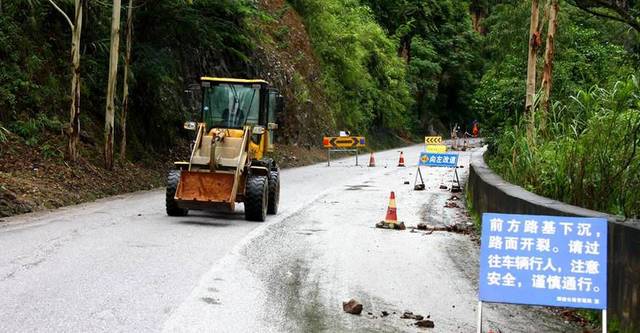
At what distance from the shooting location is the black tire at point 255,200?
1378 centimetres

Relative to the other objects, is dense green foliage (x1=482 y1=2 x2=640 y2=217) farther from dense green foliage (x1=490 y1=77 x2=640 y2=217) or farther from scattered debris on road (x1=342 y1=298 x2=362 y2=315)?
scattered debris on road (x1=342 y1=298 x2=362 y2=315)

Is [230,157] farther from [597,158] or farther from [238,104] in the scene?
[597,158]

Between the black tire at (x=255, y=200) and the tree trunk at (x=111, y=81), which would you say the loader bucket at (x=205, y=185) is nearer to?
the black tire at (x=255, y=200)

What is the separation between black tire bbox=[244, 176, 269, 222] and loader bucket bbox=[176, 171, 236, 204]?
49 cm

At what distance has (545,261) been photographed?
576 cm

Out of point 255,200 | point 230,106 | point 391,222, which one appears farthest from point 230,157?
point 391,222

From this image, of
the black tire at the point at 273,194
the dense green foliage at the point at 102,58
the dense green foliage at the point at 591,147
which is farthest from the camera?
the dense green foliage at the point at 102,58

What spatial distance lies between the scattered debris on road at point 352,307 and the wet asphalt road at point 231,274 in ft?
0.37

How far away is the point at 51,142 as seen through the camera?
19094 millimetres

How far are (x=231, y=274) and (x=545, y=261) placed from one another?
4223 mm

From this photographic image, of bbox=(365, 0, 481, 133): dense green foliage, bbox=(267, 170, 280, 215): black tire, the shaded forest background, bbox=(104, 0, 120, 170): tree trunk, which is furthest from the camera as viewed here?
bbox=(365, 0, 481, 133): dense green foliage

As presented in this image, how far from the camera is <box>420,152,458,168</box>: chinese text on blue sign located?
23.6 meters

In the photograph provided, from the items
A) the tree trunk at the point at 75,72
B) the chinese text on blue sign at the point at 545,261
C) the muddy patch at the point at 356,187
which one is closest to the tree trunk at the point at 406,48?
the muddy patch at the point at 356,187

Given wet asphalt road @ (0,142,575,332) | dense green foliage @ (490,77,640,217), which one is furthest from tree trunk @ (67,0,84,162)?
dense green foliage @ (490,77,640,217)
